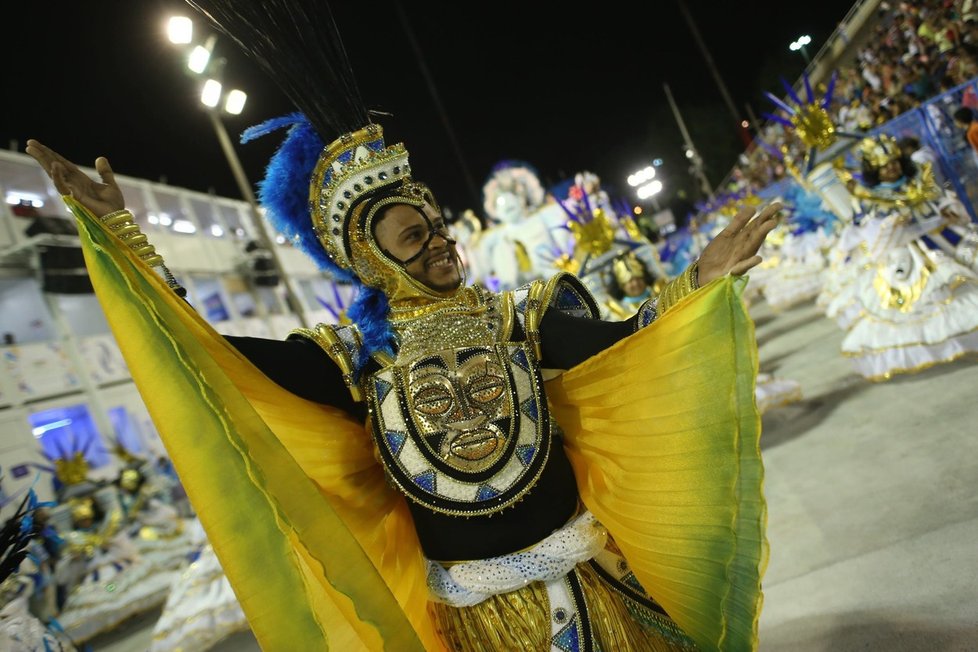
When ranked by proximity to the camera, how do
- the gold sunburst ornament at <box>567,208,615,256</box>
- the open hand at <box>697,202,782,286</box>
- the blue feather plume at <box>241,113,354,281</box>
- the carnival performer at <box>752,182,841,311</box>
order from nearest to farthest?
the open hand at <box>697,202,782,286</box> < the blue feather plume at <box>241,113,354,281</box> < the gold sunburst ornament at <box>567,208,615,256</box> < the carnival performer at <box>752,182,841,311</box>

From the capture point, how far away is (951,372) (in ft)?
15.2

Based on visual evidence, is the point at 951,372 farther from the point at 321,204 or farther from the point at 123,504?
the point at 123,504

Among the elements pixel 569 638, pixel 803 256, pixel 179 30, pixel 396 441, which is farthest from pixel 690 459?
pixel 803 256

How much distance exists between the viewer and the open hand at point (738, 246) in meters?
1.50

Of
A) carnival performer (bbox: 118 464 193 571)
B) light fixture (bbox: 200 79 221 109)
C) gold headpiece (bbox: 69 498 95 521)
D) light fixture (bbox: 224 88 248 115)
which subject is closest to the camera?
light fixture (bbox: 200 79 221 109)

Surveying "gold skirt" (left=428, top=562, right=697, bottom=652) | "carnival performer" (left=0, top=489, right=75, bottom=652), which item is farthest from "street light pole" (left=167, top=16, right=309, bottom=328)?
"gold skirt" (left=428, top=562, right=697, bottom=652)

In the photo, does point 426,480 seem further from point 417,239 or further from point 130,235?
point 130,235

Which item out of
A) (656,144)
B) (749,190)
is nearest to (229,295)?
(749,190)

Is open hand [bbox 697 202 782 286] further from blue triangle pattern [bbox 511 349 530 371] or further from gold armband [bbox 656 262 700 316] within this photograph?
blue triangle pattern [bbox 511 349 530 371]

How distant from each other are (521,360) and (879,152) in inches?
212

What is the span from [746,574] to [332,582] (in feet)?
3.21

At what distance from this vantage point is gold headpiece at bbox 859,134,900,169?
18.0 ft

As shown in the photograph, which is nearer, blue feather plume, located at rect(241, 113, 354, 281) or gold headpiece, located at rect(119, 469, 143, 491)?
blue feather plume, located at rect(241, 113, 354, 281)

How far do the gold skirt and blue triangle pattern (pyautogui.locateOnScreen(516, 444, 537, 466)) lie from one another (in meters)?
0.39
